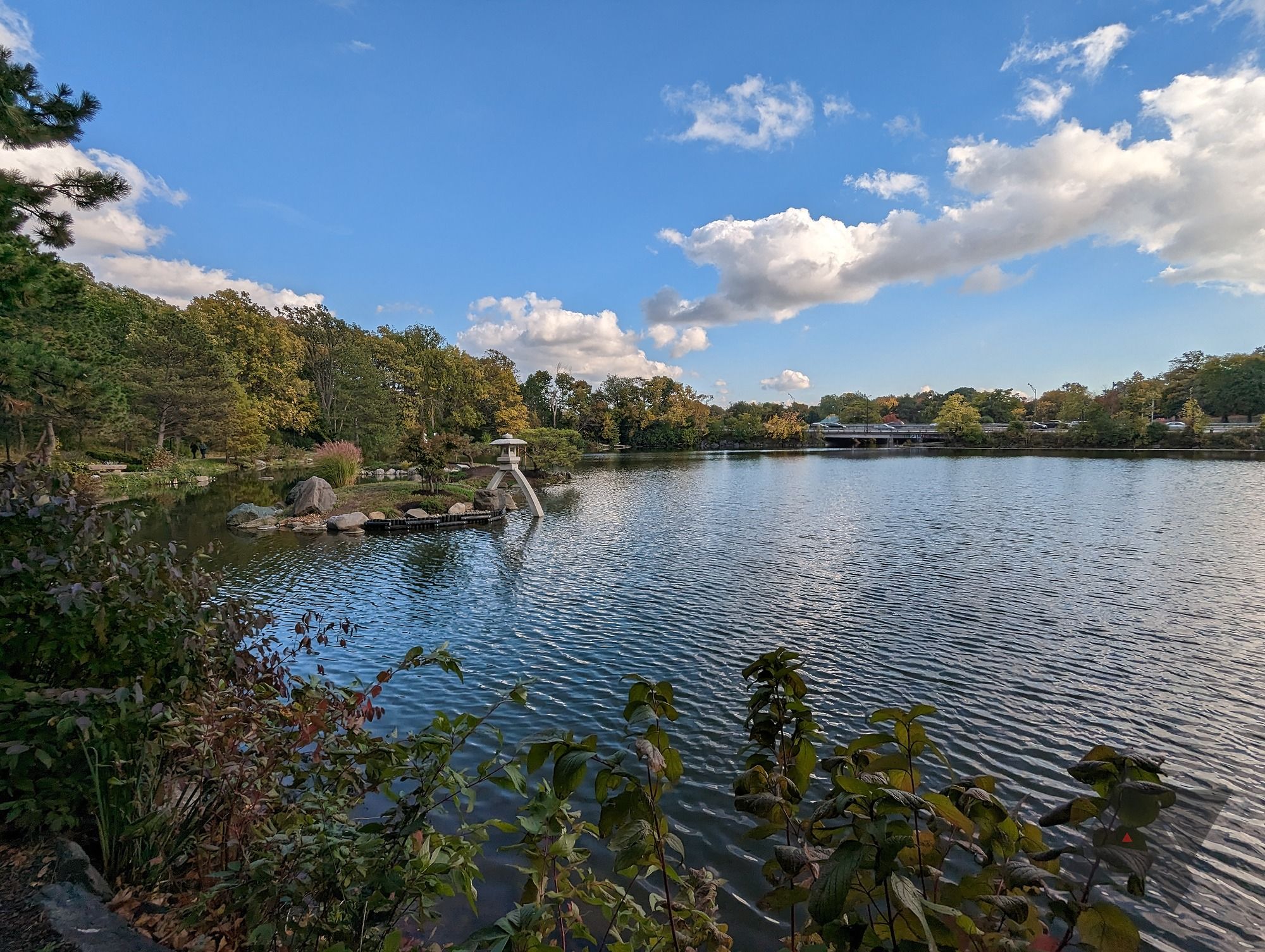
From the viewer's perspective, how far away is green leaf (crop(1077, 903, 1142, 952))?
1.29m

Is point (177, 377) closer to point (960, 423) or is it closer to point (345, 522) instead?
point (345, 522)

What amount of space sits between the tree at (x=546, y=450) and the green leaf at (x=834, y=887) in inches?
1341

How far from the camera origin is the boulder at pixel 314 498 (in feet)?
66.9

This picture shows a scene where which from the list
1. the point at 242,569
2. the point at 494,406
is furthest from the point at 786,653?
the point at 494,406

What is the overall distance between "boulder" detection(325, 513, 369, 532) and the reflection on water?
3.86 ft

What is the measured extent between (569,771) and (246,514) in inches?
901

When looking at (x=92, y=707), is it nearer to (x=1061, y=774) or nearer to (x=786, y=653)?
(x=786, y=653)

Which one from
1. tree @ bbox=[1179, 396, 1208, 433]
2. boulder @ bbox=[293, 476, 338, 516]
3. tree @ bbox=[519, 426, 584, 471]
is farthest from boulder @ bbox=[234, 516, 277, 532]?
tree @ bbox=[1179, 396, 1208, 433]

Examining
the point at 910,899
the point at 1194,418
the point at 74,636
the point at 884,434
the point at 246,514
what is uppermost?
the point at 1194,418

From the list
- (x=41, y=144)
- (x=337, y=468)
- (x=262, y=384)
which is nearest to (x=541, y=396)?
(x=262, y=384)

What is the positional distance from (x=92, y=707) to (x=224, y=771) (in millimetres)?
811

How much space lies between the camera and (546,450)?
35969 millimetres

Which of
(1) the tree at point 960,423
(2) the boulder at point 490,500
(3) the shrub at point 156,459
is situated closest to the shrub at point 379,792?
(2) the boulder at point 490,500

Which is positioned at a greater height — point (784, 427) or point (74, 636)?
point (784, 427)
